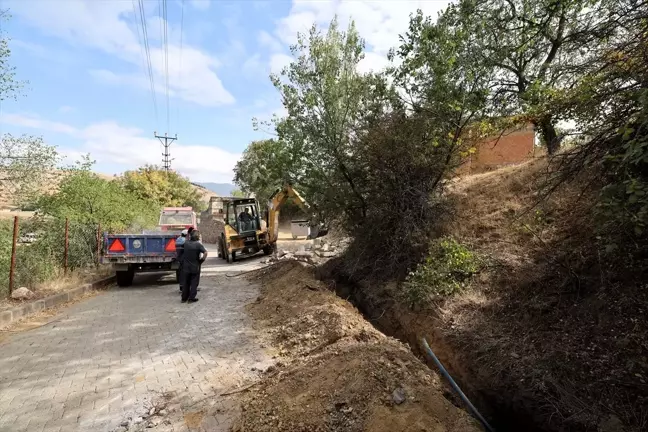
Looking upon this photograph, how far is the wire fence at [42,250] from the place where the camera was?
27.1ft

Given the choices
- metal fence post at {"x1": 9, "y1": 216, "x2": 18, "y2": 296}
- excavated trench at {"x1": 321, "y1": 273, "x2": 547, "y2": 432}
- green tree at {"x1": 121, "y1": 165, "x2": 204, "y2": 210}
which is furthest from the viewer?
green tree at {"x1": 121, "y1": 165, "x2": 204, "y2": 210}

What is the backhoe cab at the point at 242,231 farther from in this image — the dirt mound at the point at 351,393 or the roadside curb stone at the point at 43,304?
the dirt mound at the point at 351,393

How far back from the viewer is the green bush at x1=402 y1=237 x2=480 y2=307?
6.34 m

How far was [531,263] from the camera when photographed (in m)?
6.01

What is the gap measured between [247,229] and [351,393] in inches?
568

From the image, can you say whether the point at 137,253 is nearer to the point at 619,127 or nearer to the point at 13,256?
the point at 13,256

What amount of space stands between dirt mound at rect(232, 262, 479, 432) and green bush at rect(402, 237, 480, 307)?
1344mm

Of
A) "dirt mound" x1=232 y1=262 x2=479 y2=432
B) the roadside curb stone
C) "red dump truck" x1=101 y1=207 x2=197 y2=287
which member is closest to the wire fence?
the roadside curb stone

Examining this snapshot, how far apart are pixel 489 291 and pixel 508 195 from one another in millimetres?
4156

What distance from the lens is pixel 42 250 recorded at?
998cm

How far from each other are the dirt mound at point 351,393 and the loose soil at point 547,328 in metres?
0.83

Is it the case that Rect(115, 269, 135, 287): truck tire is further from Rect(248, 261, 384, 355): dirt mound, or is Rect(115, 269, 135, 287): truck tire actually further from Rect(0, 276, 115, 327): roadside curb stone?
Rect(248, 261, 384, 355): dirt mound

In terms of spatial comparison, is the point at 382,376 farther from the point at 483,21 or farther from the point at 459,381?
the point at 483,21

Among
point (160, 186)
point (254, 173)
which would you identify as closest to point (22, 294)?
point (254, 173)
